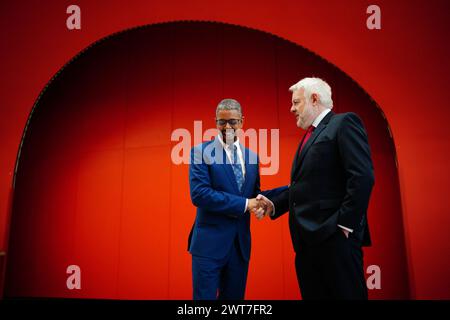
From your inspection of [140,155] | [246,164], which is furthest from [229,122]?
[140,155]

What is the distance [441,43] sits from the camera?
2646 millimetres

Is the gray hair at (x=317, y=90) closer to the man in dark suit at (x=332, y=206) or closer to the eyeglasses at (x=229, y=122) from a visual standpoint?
the man in dark suit at (x=332, y=206)

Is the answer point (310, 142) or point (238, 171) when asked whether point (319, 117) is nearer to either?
point (310, 142)

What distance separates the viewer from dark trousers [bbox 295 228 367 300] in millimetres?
1479

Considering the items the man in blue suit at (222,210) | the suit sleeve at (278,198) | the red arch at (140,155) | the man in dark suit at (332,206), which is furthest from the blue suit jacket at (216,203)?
the red arch at (140,155)

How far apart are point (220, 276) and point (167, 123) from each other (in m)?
2.02

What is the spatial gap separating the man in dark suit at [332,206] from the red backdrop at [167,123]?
1.24 m

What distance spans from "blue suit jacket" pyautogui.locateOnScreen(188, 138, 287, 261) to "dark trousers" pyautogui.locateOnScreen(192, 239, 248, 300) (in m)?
0.04

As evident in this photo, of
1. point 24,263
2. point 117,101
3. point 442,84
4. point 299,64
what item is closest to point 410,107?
point 442,84

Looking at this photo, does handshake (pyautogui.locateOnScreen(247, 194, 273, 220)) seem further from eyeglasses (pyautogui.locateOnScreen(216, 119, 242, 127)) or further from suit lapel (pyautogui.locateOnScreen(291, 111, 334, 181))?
eyeglasses (pyautogui.locateOnScreen(216, 119, 242, 127))

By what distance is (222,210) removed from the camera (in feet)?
6.03

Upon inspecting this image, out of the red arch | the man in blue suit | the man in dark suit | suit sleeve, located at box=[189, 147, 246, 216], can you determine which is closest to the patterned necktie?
the man in blue suit

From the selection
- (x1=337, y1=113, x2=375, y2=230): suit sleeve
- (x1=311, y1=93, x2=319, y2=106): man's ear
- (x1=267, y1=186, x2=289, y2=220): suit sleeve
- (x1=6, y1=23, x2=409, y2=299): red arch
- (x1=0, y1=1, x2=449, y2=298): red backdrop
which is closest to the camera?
(x1=337, y1=113, x2=375, y2=230): suit sleeve

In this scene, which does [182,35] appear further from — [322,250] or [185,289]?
[322,250]
